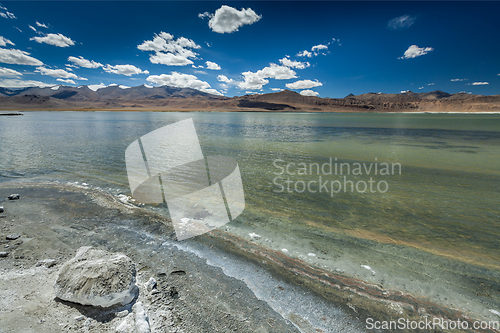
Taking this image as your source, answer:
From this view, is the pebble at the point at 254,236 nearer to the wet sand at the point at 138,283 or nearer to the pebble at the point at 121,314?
the wet sand at the point at 138,283

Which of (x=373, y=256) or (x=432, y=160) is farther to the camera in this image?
(x=432, y=160)

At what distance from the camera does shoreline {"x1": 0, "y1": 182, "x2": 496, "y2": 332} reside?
11.0 feet

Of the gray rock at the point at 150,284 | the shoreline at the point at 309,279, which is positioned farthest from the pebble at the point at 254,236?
the gray rock at the point at 150,284

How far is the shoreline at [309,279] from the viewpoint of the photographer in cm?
335

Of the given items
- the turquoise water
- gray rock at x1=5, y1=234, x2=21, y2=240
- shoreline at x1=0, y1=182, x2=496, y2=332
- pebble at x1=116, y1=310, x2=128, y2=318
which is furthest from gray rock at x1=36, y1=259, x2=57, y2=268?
the turquoise water

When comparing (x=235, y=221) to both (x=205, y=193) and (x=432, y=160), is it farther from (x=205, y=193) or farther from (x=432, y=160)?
(x=432, y=160)

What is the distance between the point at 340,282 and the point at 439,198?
6.70m

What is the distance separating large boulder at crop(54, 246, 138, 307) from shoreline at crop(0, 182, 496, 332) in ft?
3.54

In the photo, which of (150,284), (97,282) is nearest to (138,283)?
(150,284)

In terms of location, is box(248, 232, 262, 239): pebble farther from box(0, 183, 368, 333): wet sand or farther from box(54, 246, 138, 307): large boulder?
box(54, 246, 138, 307): large boulder

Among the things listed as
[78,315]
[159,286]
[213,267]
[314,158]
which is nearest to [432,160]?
[314,158]

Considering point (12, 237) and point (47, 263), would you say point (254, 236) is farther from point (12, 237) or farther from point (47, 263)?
point (12, 237)

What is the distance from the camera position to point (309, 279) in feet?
13.0

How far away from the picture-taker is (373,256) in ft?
15.4
